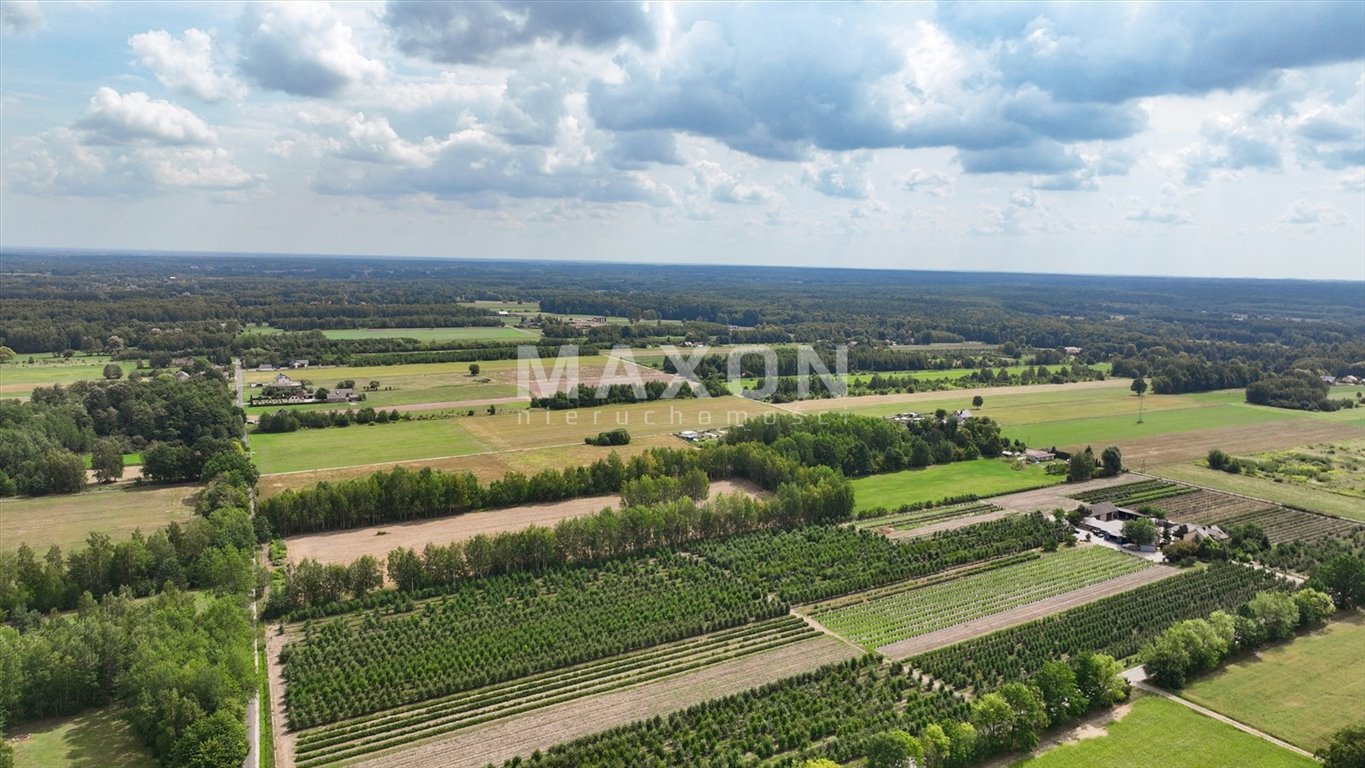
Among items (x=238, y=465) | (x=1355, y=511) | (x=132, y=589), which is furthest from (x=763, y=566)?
(x=1355, y=511)

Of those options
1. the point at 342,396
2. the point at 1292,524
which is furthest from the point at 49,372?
the point at 1292,524

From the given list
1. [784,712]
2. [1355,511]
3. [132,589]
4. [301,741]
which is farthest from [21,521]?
[1355,511]

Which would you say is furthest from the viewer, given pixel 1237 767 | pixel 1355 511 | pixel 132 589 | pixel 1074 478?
pixel 1074 478

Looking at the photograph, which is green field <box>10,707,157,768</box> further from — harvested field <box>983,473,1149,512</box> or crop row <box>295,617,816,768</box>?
harvested field <box>983,473,1149,512</box>

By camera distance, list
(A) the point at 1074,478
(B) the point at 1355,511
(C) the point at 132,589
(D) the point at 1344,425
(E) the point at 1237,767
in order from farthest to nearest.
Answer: (D) the point at 1344,425, (A) the point at 1074,478, (B) the point at 1355,511, (C) the point at 132,589, (E) the point at 1237,767

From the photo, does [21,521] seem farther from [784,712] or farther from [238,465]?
[784,712]

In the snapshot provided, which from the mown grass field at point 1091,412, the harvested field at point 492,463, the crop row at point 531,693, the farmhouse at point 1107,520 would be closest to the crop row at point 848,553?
the farmhouse at point 1107,520

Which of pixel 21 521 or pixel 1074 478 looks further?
pixel 1074 478
